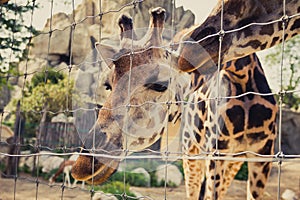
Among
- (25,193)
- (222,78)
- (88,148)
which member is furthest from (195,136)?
(25,193)

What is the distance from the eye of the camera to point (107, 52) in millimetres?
1835

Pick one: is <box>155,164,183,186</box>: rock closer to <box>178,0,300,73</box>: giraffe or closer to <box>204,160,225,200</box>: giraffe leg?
<box>204,160,225,200</box>: giraffe leg

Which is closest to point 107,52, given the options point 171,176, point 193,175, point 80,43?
point 193,175

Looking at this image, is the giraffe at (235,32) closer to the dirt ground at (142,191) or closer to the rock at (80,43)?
the dirt ground at (142,191)

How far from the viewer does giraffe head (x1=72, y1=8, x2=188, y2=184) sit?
151 centimetres

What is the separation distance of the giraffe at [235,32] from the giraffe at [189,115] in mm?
143

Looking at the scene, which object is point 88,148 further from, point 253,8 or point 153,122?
point 253,8

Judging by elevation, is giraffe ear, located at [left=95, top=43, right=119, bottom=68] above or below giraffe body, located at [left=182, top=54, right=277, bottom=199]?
above

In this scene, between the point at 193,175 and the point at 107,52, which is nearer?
the point at 107,52

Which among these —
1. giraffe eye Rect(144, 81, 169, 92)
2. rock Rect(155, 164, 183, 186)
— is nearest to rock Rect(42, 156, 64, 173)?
rock Rect(155, 164, 183, 186)

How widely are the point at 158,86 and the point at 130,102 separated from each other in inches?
6.7

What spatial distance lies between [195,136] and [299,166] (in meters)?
6.15

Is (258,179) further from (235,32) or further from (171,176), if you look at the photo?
(171,176)

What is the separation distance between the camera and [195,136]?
2848mm
